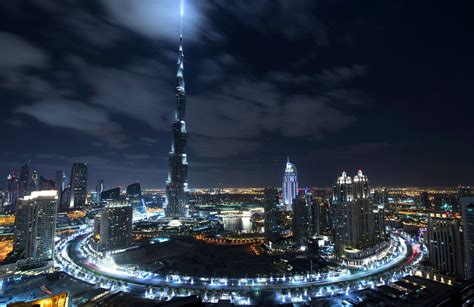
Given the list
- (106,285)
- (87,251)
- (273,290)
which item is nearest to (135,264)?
(106,285)

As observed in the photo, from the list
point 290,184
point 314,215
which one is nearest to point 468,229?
point 314,215

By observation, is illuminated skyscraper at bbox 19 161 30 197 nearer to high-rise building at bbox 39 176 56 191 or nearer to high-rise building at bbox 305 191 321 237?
high-rise building at bbox 39 176 56 191

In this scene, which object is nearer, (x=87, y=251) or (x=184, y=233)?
(x=87, y=251)

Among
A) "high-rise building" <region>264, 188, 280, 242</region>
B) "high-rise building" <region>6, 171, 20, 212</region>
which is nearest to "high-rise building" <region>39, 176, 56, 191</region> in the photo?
"high-rise building" <region>6, 171, 20, 212</region>

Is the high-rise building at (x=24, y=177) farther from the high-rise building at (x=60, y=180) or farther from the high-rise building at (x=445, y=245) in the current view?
the high-rise building at (x=445, y=245)

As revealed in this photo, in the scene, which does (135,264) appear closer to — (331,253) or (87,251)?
(87,251)

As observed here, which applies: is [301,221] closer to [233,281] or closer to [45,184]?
[233,281]

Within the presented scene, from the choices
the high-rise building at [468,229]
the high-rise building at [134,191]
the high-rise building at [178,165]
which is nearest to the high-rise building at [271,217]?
the high-rise building at [468,229]
